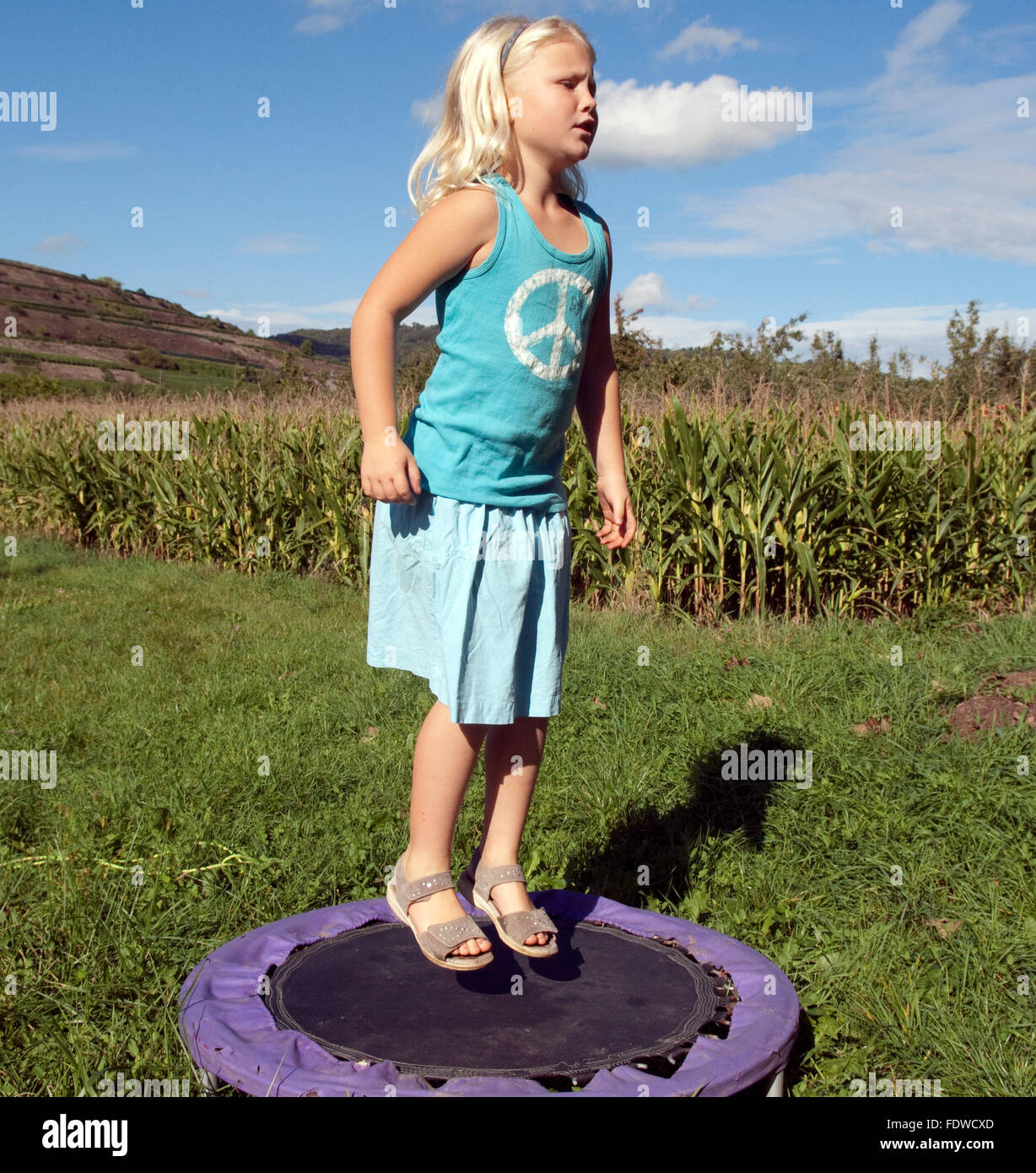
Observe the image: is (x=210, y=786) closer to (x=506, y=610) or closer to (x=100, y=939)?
(x=100, y=939)

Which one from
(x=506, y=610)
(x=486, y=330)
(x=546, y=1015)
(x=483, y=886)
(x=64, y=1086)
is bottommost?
(x=64, y=1086)

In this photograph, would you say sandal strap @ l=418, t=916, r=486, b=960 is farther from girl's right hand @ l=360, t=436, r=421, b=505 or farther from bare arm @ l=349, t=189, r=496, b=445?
bare arm @ l=349, t=189, r=496, b=445

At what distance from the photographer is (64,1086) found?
1.97 meters

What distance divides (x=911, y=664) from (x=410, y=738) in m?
2.38

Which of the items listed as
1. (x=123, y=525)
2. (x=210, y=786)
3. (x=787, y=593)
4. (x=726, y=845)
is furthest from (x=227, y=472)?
(x=726, y=845)

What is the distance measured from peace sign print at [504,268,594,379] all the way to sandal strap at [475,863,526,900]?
102 cm

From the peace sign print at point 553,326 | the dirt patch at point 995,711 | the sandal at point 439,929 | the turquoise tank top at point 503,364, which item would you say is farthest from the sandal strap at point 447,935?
the dirt patch at point 995,711

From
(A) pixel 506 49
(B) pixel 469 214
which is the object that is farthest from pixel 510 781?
(A) pixel 506 49

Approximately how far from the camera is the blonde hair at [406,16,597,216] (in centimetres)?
191

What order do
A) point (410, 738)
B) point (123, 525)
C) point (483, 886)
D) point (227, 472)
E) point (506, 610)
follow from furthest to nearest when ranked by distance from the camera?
point (123, 525) → point (227, 472) → point (410, 738) → point (483, 886) → point (506, 610)

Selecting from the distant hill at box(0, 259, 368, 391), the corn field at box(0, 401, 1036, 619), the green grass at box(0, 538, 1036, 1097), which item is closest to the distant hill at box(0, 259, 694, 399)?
the distant hill at box(0, 259, 368, 391)

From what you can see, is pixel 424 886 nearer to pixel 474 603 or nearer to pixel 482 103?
pixel 474 603

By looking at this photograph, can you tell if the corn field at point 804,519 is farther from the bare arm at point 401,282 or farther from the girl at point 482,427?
the bare arm at point 401,282

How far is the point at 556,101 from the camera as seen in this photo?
6.17 feet
